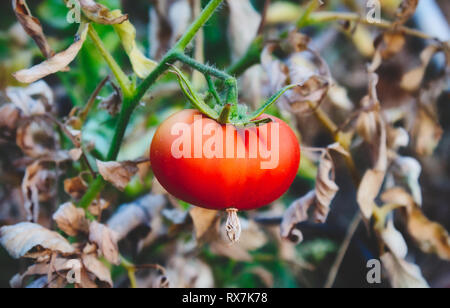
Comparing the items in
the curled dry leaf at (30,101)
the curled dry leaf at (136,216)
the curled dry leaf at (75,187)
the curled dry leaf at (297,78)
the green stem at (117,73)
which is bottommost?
the curled dry leaf at (136,216)

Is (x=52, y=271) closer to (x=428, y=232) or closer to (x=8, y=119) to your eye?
(x=8, y=119)

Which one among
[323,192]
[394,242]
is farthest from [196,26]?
[394,242]

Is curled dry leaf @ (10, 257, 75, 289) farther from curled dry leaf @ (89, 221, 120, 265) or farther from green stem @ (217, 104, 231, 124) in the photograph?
green stem @ (217, 104, 231, 124)

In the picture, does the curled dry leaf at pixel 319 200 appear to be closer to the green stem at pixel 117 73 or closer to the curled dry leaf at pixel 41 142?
the green stem at pixel 117 73

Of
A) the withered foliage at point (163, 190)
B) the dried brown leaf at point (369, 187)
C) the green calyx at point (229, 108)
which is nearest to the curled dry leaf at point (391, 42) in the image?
the withered foliage at point (163, 190)
